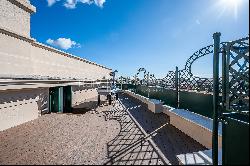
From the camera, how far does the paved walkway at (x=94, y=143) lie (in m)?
7.98

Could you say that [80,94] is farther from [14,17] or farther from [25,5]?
[14,17]

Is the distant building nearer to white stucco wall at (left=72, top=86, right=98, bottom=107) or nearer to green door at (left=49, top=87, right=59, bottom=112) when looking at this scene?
Result: green door at (left=49, top=87, right=59, bottom=112)

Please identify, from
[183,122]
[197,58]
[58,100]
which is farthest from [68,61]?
[183,122]

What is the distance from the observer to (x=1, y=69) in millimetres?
12828

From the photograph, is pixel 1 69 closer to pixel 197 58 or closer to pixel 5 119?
pixel 5 119

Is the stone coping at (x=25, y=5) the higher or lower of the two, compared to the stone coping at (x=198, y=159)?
higher

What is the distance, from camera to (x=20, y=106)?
46.1 feet

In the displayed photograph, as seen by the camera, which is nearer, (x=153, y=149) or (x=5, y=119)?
(x=153, y=149)

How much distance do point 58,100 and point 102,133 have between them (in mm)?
8905

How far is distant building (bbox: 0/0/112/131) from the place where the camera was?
12.9 m

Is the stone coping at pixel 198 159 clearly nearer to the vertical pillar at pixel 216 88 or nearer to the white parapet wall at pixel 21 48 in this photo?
the vertical pillar at pixel 216 88

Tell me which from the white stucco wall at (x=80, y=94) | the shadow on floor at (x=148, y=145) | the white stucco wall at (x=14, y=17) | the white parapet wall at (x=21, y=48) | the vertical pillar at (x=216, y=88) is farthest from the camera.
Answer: the white stucco wall at (x=80, y=94)

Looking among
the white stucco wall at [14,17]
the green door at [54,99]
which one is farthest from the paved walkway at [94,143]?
the white stucco wall at [14,17]

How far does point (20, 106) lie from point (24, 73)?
2.40 meters
